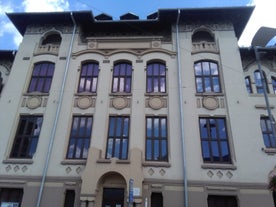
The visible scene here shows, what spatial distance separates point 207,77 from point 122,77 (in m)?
5.81

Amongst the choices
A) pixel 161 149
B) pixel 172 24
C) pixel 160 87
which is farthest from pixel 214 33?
pixel 161 149

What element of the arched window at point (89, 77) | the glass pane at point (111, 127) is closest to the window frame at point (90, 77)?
the arched window at point (89, 77)

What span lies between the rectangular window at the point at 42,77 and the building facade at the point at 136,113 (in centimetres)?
8

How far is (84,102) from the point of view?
15.9m

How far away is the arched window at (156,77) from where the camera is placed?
53.2 ft

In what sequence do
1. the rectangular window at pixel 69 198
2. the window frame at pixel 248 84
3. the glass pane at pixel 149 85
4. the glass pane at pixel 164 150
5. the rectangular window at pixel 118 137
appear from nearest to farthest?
the rectangular window at pixel 69 198 → the glass pane at pixel 164 150 → the rectangular window at pixel 118 137 → the glass pane at pixel 149 85 → the window frame at pixel 248 84

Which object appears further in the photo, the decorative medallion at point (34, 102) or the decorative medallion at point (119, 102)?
the decorative medallion at point (34, 102)

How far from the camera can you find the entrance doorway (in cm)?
1334

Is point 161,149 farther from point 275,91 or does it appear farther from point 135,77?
point 275,91

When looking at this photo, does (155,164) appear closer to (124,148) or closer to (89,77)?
(124,148)

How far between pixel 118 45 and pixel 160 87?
459cm

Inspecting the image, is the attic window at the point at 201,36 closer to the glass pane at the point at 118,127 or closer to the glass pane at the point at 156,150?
the glass pane at the point at 118,127

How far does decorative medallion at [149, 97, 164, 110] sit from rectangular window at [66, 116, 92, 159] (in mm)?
4063

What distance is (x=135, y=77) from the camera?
1648 cm
